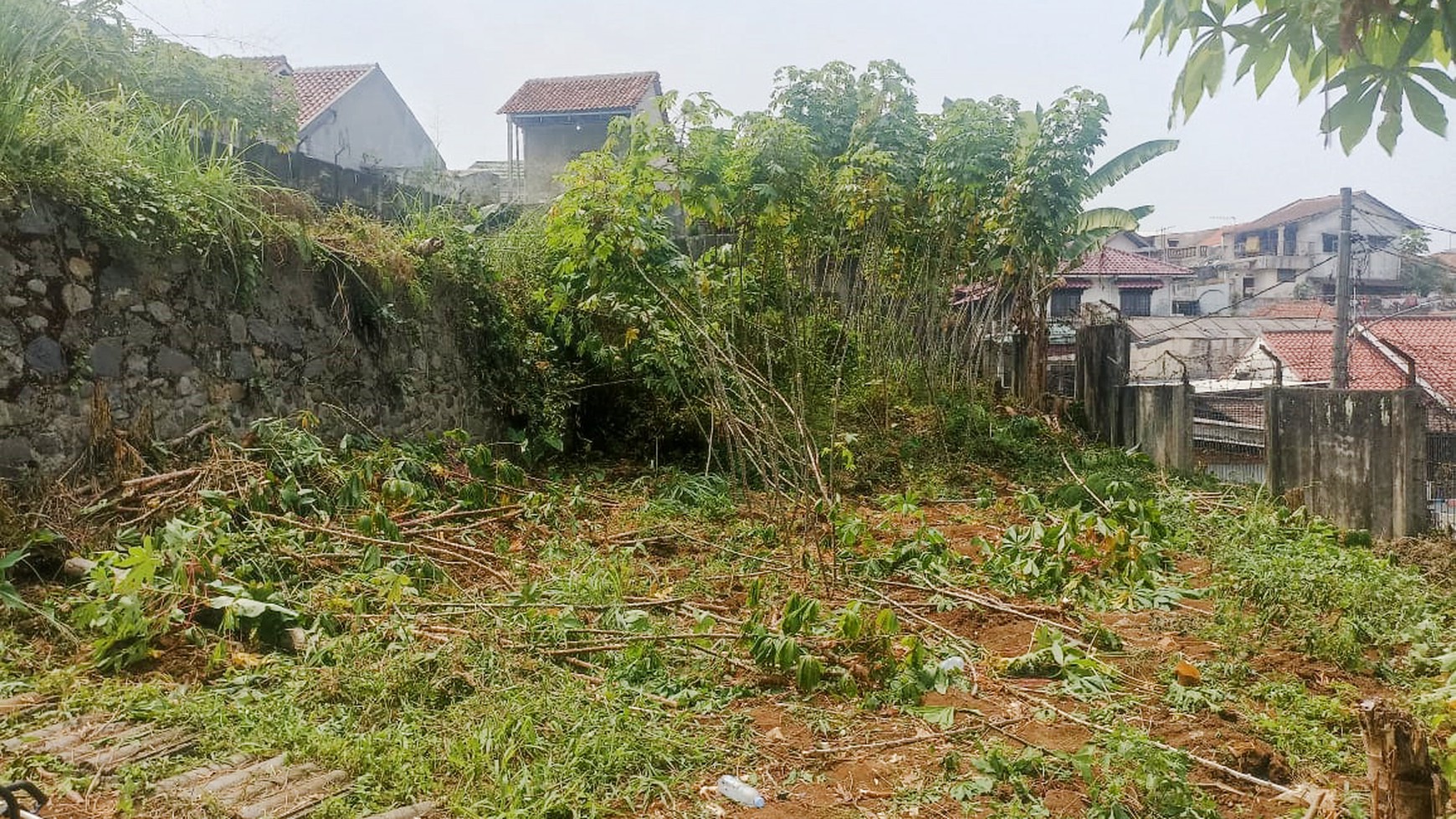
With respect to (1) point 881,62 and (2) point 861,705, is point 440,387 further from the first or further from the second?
(1) point 881,62

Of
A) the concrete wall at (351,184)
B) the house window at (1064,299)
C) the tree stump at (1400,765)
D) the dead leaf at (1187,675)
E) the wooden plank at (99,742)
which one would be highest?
the house window at (1064,299)

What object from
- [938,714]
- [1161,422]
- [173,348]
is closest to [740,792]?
[938,714]

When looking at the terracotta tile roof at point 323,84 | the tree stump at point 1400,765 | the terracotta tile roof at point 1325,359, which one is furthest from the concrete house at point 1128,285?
the tree stump at point 1400,765

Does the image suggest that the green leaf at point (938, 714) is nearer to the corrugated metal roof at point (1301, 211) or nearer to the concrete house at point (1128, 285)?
the concrete house at point (1128, 285)

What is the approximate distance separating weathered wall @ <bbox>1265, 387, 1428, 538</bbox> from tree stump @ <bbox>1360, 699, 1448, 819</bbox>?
4.31 metres

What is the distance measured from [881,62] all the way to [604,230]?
398 cm

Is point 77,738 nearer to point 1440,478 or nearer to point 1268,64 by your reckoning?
point 1268,64

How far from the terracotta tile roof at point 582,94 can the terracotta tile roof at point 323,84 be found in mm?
3476

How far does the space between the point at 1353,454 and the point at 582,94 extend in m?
20.2

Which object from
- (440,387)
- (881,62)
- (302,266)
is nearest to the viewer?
(302,266)

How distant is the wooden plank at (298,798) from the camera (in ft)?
7.21

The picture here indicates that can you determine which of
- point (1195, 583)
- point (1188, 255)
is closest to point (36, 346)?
point (1195, 583)

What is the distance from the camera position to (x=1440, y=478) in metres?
5.24

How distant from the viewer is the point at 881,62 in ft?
30.0
